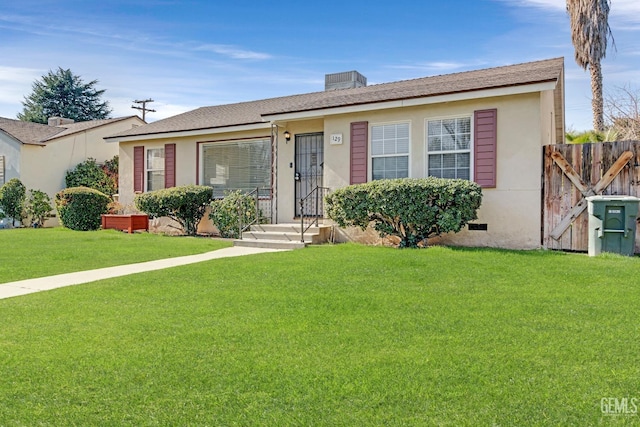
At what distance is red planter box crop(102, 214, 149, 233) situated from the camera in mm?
14219

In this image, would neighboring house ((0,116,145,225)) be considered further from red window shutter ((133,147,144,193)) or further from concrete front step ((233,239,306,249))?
concrete front step ((233,239,306,249))

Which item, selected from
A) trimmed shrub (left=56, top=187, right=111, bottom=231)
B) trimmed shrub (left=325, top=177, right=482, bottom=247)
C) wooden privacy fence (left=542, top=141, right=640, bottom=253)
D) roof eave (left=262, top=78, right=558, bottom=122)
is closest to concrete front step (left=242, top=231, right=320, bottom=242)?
trimmed shrub (left=325, top=177, right=482, bottom=247)

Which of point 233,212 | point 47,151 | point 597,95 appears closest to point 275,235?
point 233,212

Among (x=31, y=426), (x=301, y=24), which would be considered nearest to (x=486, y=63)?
(x=301, y=24)

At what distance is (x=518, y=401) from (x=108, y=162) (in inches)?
771

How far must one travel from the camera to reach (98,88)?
125 feet

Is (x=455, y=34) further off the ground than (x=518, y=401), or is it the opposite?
(x=455, y=34)

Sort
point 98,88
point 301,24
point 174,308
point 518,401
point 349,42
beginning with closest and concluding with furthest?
1. point 518,401
2. point 174,308
3. point 301,24
4. point 349,42
5. point 98,88

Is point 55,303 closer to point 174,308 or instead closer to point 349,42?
point 174,308

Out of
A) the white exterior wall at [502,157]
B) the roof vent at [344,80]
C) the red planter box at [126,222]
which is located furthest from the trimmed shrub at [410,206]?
the red planter box at [126,222]

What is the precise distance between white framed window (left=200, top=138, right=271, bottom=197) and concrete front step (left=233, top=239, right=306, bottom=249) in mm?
2770

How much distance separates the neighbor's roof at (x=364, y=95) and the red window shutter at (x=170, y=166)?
588mm

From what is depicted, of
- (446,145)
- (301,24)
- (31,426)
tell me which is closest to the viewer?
(31,426)

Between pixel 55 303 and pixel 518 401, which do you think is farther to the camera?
pixel 55 303
